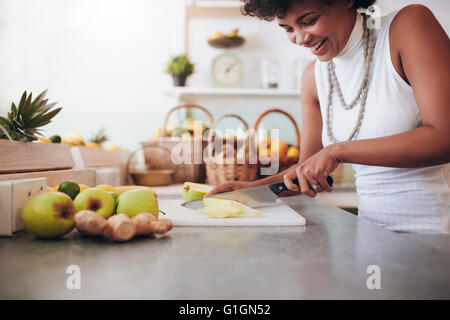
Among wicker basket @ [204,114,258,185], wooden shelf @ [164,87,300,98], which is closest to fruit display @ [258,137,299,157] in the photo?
wicker basket @ [204,114,258,185]

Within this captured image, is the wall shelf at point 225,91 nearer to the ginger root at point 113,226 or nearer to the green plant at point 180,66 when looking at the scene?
the green plant at point 180,66

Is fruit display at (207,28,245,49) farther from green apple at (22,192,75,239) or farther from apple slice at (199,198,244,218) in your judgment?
green apple at (22,192,75,239)

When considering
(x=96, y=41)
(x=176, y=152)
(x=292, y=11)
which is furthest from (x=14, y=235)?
(x=96, y=41)

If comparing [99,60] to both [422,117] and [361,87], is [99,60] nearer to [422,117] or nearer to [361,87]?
[361,87]

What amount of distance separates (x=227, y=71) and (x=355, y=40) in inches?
60.3

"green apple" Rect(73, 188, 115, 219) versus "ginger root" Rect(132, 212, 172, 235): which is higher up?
"green apple" Rect(73, 188, 115, 219)

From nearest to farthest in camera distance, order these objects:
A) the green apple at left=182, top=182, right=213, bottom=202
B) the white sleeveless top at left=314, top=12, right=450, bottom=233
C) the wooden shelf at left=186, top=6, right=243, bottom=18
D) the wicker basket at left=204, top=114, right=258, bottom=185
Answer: the white sleeveless top at left=314, top=12, right=450, bottom=233, the green apple at left=182, top=182, right=213, bottom=202, the wicker basket at left=204, top=114, right=258, bottom=185, the wooden shelf at left=186, top=6, right=243, bottom=18

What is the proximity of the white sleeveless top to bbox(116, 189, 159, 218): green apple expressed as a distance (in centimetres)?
66

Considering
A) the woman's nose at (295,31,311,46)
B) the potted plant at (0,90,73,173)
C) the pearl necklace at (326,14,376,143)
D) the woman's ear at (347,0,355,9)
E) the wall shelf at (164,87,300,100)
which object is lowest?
the potted plant at (0,90,73,173)

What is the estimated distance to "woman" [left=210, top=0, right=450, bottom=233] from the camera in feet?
2.37

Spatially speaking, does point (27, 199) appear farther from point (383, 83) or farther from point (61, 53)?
point (61, 53)

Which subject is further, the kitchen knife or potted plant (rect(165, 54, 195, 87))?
potted plant (rect(165, 54, 195, 87))

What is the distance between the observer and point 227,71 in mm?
2381

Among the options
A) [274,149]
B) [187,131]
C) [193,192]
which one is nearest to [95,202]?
[193,192]
